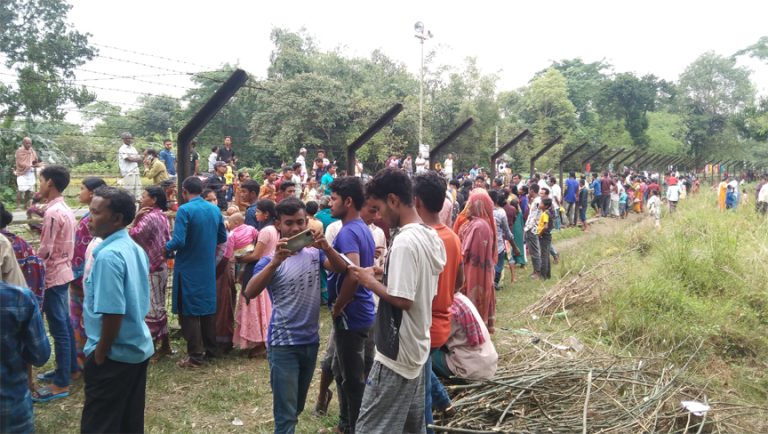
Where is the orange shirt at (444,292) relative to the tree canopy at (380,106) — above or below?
below

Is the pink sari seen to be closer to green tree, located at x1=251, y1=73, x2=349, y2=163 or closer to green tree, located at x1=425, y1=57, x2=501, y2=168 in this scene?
green tree, located at x1=251, y1=73, x2=349, y2=163

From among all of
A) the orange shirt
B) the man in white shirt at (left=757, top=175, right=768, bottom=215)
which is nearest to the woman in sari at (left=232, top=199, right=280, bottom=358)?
the orange shirt

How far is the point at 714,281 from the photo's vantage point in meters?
7.22

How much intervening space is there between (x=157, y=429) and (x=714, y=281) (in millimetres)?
6974

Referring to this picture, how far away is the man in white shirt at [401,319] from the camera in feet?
7.84

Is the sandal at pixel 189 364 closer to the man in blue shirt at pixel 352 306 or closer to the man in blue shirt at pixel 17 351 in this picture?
the man in blue shirt at pixel 352 306

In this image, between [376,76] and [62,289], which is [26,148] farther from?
[376,76]

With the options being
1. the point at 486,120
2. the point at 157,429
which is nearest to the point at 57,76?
the point at 157,429

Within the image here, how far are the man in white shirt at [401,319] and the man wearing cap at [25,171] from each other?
10148mm

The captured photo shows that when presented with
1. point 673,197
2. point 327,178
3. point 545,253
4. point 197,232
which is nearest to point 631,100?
point 673,197

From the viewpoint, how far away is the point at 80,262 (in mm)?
4262

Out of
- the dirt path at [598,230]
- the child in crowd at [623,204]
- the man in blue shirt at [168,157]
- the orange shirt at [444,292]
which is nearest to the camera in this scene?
the orange shirt at [444,292]

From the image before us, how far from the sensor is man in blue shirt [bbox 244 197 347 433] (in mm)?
2828

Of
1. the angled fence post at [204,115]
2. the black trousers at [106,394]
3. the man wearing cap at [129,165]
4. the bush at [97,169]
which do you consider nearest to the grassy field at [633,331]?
the black trousers at [106,394]
